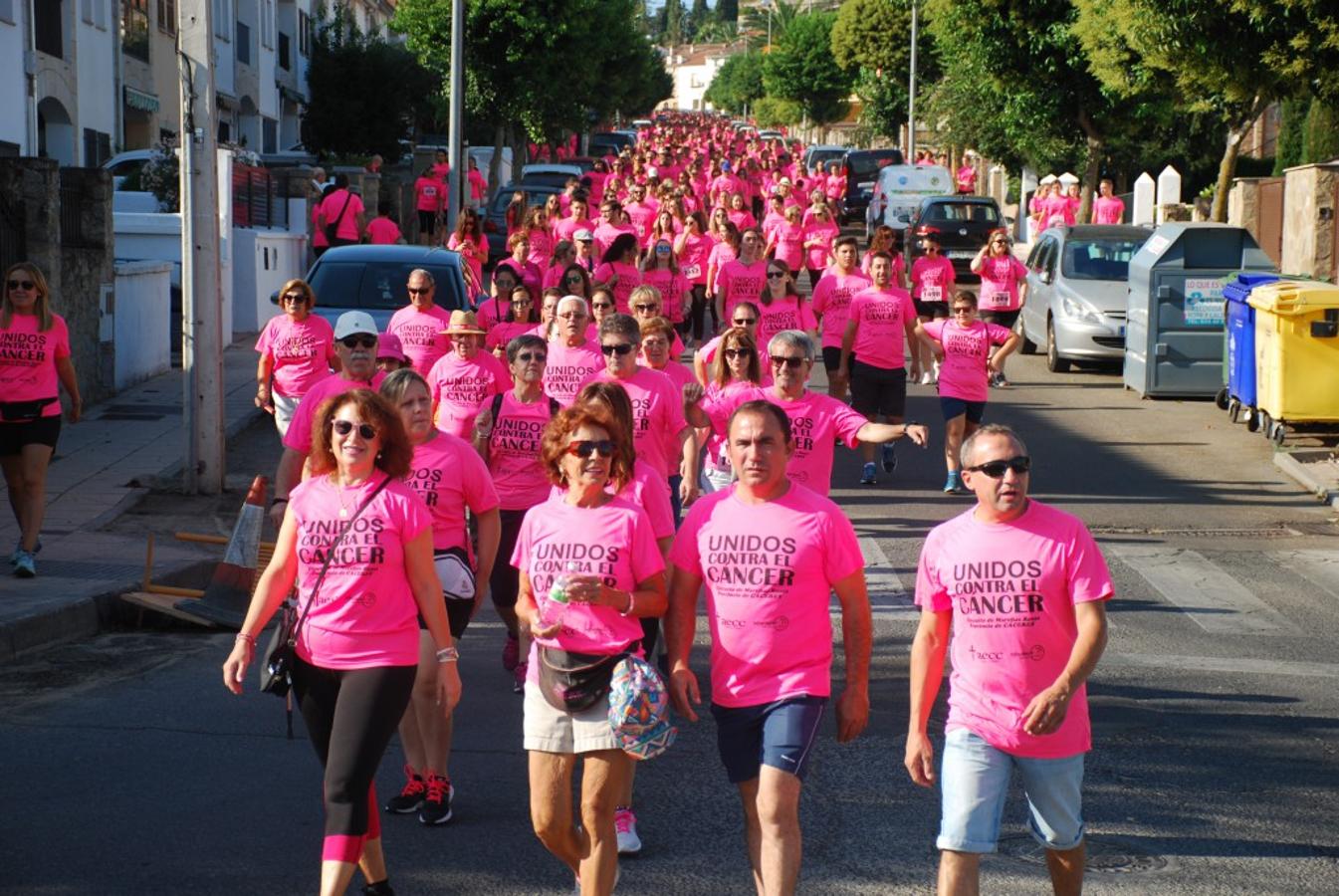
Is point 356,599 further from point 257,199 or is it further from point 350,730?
point 257,199

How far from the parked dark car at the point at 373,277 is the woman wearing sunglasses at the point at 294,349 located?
→ 4.13 meters

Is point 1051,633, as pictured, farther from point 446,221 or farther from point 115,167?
point 446,221

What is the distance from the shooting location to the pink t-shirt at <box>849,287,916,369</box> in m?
14.2

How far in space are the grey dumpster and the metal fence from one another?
476 inches

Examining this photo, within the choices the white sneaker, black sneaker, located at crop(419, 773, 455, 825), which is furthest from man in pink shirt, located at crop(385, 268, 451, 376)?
the white sneaker

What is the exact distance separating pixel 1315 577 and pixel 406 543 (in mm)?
7801

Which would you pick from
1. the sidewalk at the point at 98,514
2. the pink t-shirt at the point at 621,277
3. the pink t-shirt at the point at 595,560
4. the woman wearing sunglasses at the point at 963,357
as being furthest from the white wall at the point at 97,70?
the pink t-shirt at the point at 595,560

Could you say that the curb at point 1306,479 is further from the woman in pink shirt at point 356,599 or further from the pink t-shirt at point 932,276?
the woman in pink shirt at point 356,599

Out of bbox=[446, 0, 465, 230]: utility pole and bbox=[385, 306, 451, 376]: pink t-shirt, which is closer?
bbox=[385, 306, 451, 376]: pink t-shirt

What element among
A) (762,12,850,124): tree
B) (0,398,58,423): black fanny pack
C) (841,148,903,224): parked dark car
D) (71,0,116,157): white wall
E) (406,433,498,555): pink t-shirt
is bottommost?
(0,398,58,423): black fanny pack

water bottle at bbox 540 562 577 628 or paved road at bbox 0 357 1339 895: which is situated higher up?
water bottle at bbox 540 562 577 628

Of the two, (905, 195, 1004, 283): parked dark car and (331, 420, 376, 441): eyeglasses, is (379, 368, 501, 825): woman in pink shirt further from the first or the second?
(905, 195, 1004, 283): parked dark car

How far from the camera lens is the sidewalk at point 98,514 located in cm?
982

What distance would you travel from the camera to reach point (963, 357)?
45.5 feet
